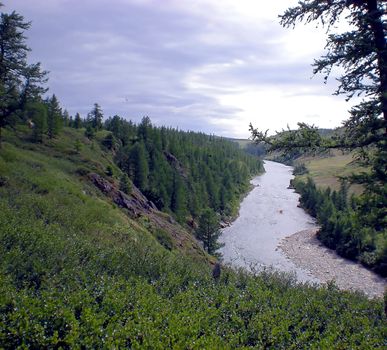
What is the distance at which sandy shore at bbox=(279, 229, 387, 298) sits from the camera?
3653 centimetres

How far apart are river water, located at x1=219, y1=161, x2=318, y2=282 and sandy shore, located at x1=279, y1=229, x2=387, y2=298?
1401mm

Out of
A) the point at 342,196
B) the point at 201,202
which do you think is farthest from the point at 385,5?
the point at 342,196

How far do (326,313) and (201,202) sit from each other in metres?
58.3

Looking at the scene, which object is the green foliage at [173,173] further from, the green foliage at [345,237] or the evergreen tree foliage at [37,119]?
the green foliage at [345,237]

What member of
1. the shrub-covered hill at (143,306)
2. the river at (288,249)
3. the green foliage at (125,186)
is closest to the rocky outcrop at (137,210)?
the green foliage at (125,186)

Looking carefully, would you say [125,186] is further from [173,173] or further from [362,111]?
[362,111]

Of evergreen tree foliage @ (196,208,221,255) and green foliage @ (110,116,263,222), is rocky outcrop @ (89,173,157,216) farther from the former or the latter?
green foliage @ (110,116,263,222)

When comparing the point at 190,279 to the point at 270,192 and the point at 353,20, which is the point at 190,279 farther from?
the point at 270,192

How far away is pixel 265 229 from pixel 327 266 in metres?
14.1

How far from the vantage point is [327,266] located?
1698 inches

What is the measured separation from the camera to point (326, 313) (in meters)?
9.06

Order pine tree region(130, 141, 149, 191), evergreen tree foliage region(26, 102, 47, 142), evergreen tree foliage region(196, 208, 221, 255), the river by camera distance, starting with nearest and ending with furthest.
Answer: the river → evergreen tree foliage region(26, 102, 47, 142) → evergreen tree foliage region(196, 208, 221, 255) → pine tree region(130, 141, 149, 191)

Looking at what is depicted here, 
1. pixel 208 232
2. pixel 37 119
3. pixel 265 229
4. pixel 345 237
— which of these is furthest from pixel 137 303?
pixel 265 229

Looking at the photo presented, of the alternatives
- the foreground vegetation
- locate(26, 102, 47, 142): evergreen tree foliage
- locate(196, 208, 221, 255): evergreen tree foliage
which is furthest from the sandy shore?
locate(26, 102, 47, 142): evergreen tree foliage
